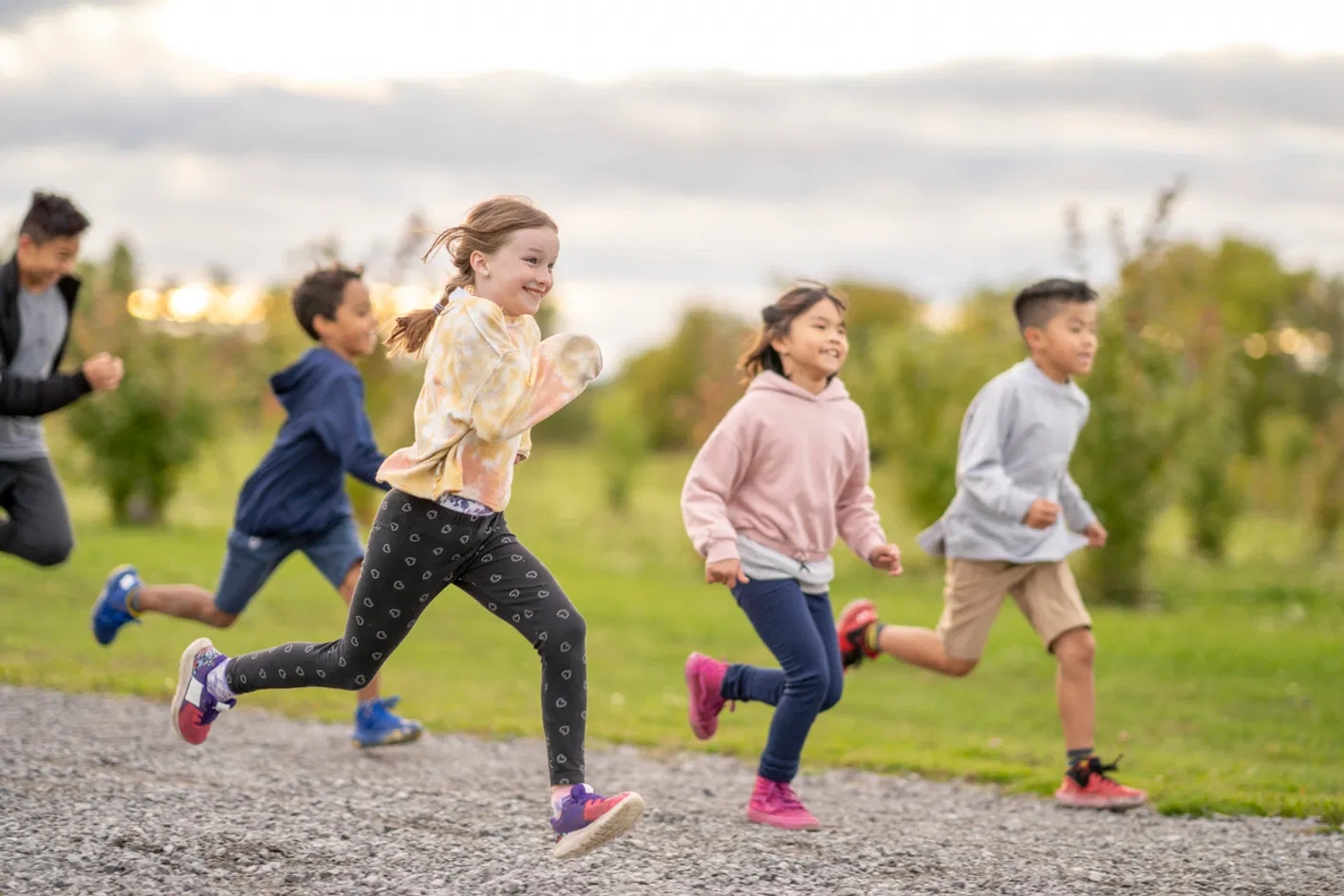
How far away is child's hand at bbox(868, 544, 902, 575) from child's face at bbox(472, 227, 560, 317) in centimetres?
185

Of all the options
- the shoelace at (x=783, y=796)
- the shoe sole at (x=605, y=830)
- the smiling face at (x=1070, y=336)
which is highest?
the smiling face at (x=1070, y=336)

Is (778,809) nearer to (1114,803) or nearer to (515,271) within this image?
(1114,803)

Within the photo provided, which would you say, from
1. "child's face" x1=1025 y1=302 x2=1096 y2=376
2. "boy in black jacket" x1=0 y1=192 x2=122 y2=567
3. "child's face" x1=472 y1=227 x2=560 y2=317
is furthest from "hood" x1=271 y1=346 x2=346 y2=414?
"child's face" x1=1025 y1=302 x2=1096 y2=376

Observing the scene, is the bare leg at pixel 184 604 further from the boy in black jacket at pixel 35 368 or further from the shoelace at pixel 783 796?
the shoelace at pixel 783 796

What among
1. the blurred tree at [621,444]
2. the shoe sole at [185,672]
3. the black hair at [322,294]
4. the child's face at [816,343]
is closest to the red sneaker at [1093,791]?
the child's face at [816,343]

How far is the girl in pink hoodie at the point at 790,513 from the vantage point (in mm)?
5711

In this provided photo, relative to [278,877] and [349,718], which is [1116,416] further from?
[278,877]

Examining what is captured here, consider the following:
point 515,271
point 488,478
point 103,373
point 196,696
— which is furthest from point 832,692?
point 103,373

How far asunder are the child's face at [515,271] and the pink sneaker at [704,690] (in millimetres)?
2135

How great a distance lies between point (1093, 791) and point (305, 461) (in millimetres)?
3939

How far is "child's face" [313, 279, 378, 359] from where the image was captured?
7.01 m

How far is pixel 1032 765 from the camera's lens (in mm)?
7727

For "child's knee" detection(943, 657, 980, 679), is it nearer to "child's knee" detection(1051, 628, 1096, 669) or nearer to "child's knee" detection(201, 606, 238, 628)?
"child's knee" detection(1051, 628, 1096, 669)

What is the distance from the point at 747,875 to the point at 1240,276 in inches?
1925
